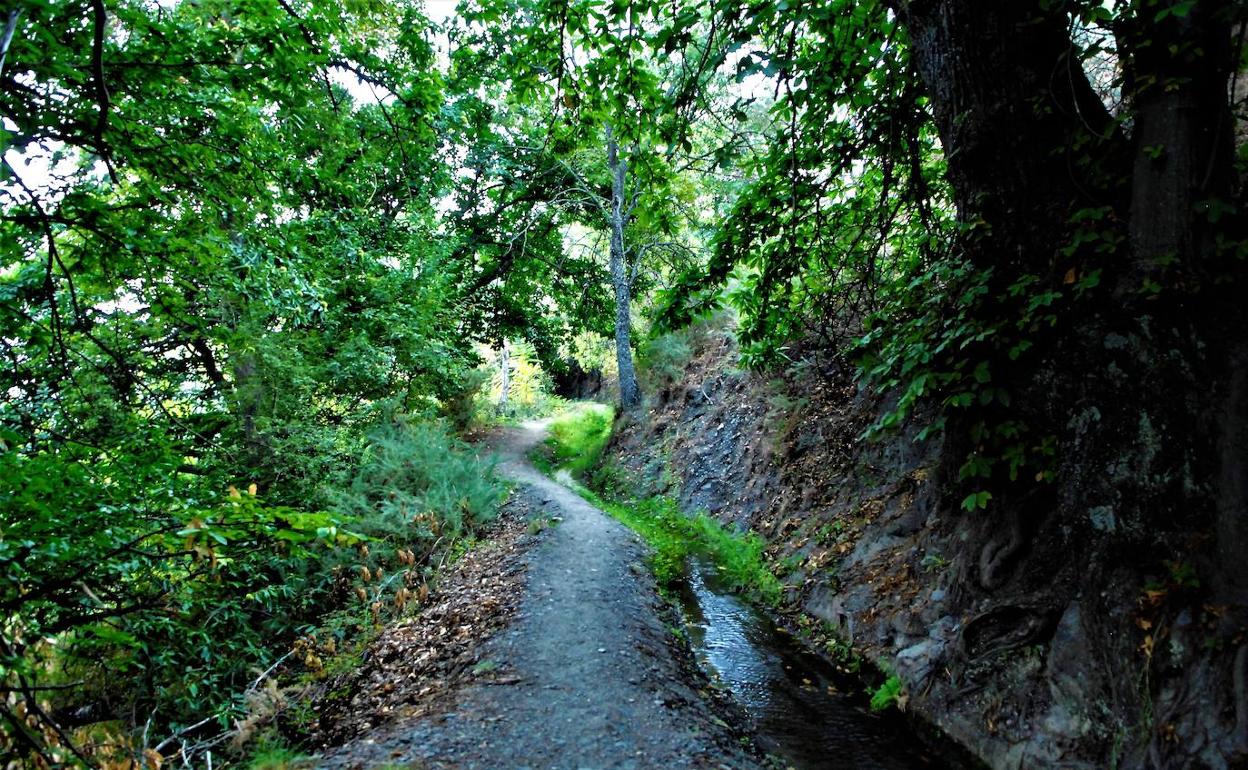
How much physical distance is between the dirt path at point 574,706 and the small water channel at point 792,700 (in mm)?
553

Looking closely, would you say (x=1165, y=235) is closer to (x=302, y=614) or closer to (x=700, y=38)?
(x=302, y=614)

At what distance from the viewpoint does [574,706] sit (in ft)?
15.3

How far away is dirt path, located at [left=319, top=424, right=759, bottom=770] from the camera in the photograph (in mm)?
4066

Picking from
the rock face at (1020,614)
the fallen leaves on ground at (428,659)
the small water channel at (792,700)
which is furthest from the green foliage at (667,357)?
the small water channel at (792,700)

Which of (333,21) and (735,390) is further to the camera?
(735,390)

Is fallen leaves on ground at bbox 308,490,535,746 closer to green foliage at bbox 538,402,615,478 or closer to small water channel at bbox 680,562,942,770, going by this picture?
small water channel at bbox 680,562,942,770

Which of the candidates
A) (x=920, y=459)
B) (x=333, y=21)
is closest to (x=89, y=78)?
(x=333, y=21)

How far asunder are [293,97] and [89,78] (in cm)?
151

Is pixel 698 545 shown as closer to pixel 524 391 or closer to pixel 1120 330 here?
pixel 1120 330

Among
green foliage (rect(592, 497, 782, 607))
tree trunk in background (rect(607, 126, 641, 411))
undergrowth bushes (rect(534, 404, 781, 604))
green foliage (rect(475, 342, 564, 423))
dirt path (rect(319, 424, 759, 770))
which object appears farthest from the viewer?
green foliage (rect(475, 342, 564, 423))

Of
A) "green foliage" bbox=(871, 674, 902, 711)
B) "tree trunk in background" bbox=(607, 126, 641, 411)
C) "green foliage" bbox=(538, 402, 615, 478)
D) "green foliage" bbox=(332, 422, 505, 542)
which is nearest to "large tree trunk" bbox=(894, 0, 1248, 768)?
"green foliage" bbox=(871, 674, 902, 711)

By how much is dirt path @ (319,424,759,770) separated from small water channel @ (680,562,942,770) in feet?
1.82

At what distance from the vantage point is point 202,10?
778cm

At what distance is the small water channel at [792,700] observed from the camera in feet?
14.9
